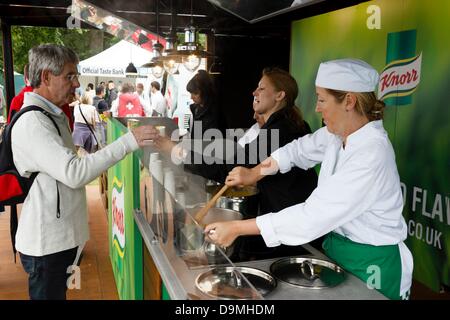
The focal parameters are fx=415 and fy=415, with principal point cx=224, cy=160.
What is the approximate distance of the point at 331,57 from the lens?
5.41 m

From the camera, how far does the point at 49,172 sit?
1.77 meters

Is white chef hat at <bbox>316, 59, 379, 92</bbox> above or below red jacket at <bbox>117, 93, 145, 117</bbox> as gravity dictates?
above

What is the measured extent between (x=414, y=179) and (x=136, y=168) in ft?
8.58

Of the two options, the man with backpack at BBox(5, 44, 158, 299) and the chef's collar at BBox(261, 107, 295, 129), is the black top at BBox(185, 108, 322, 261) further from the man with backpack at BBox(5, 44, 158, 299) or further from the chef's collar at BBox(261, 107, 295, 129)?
the man with backpack at BBox(5, 44, 158, 299)

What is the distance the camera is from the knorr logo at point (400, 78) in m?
3.76

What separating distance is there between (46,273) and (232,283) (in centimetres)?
108

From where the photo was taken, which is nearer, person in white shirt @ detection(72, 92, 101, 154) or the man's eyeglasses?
the man's eyeglasses

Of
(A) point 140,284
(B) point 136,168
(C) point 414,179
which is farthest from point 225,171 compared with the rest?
(C) point 414,179

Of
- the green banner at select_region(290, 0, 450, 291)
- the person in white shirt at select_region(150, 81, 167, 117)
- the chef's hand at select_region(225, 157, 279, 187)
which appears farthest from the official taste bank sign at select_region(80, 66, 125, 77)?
the chef's hand at select_region(225, 157, 279, 187)

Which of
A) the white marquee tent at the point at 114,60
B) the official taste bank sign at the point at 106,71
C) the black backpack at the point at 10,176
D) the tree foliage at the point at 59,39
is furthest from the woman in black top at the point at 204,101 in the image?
the tree foliage at the point at 59,39

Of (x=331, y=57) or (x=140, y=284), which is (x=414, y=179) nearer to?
(x=331, y=57)

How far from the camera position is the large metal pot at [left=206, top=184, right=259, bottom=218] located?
1980mm

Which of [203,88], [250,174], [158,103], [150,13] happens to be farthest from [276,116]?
[158,103]

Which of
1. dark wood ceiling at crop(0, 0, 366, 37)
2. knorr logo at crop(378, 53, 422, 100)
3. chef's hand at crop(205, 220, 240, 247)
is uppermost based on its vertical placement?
dark wood ceiling at crop(0, 0, 366, 37)
